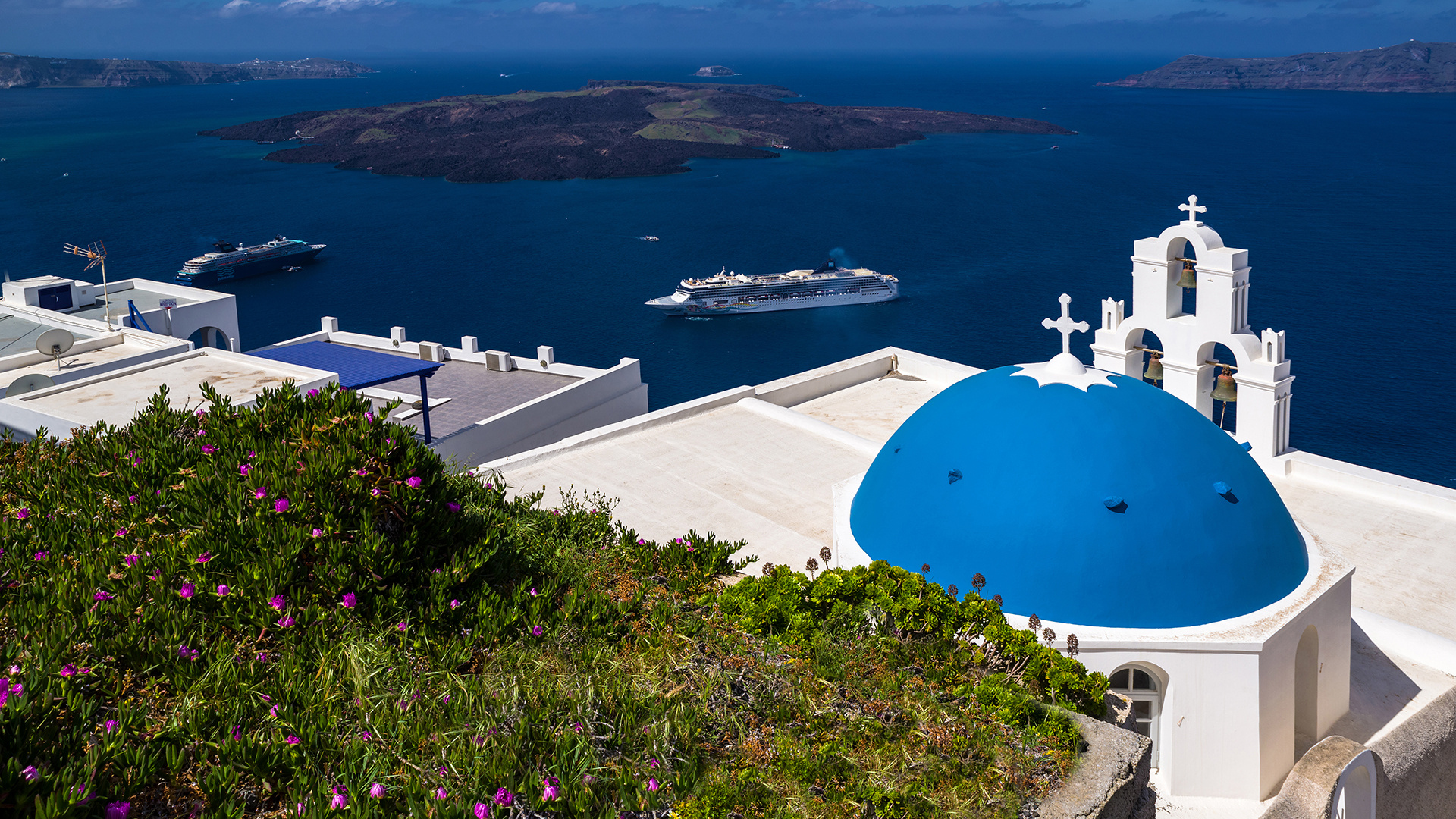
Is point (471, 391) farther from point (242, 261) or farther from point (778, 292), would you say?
point (242, 261)

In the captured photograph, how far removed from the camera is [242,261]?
307 feet

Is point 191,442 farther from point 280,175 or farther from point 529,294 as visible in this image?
point 280,175

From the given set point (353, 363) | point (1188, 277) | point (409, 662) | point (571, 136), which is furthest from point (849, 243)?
point (409, 662)

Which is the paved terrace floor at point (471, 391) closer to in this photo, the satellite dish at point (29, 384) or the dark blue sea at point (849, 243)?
the satellite dish at point (29, 384)

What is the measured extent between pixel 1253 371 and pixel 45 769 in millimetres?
19319

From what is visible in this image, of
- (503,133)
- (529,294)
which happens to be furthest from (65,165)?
(529,294)

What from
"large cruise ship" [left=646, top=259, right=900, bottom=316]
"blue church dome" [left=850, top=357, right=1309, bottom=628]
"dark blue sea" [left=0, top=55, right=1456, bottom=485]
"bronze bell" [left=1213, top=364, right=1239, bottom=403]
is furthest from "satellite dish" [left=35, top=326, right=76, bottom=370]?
"large cruise ship" [left=646, top=259, right=900, bottom=316]

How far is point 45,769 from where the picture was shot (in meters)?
5.23

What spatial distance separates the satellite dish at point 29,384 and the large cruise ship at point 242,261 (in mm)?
74313

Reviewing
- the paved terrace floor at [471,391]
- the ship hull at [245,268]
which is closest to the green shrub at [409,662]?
the paved terrace floor at [471,391]

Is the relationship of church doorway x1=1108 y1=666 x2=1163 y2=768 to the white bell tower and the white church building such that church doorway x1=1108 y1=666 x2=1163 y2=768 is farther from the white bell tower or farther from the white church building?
the white bell tower

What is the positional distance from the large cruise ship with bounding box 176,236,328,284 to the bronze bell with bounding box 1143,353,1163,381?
288ft

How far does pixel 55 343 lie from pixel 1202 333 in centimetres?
2566

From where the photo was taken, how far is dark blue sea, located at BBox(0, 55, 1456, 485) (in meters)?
69.2
